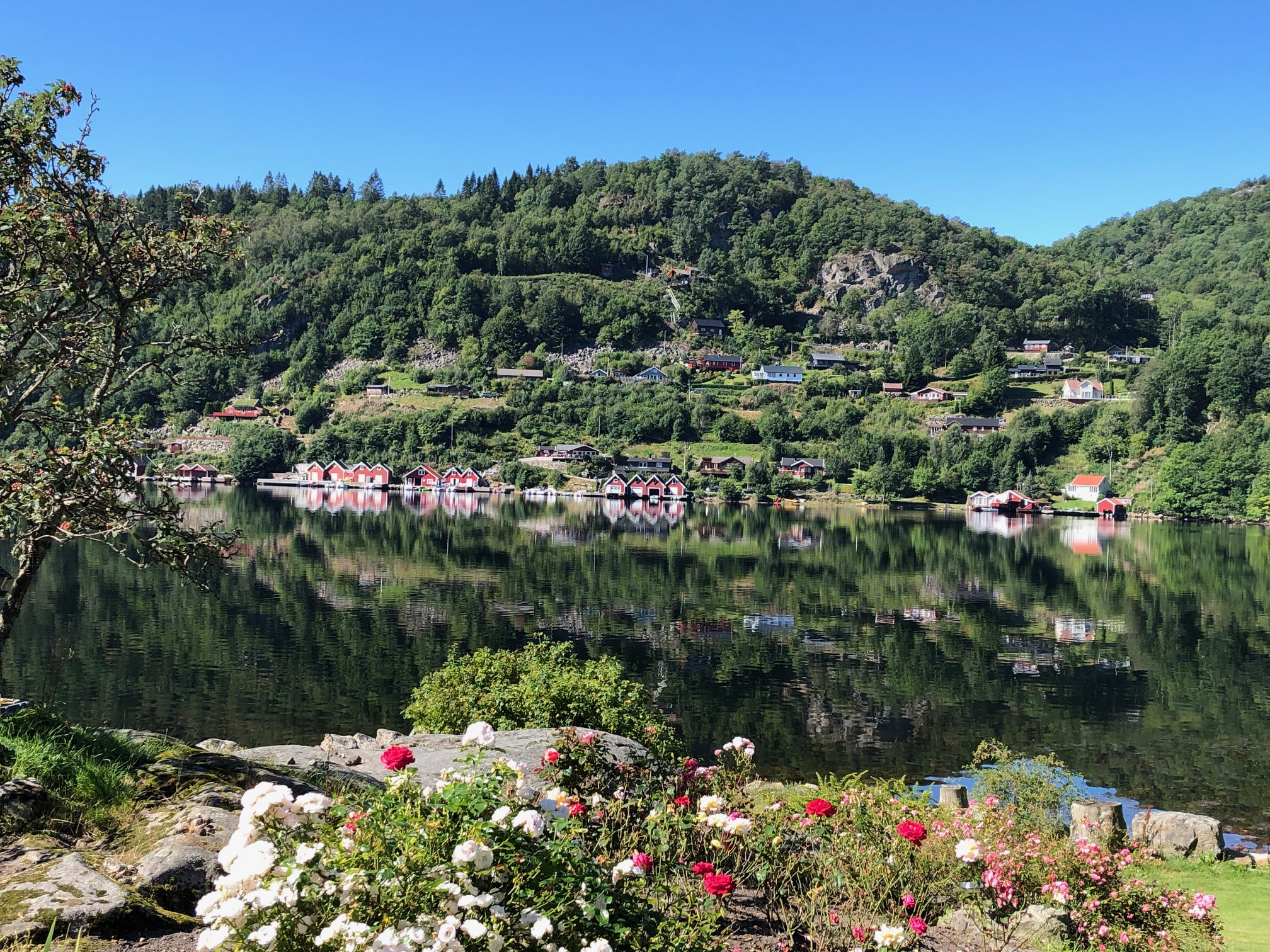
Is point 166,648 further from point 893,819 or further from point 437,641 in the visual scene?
point 893,819

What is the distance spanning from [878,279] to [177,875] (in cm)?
19695

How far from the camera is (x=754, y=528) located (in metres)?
70.1

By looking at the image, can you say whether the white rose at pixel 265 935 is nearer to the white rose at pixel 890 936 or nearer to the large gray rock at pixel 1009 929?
the white rose at pixel 890 936

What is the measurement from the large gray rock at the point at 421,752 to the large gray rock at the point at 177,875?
2.52 metres

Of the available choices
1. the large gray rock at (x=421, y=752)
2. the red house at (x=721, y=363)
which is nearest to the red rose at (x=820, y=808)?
the large gray rock at (x=421, y=752)

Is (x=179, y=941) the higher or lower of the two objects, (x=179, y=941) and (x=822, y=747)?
the higher

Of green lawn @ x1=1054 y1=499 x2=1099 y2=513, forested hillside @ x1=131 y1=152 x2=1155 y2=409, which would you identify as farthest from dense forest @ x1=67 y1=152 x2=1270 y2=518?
green lawn @ x1=1054 y1=499 x2=1099 y2=513

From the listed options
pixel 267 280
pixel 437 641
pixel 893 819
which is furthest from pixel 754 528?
pixel 267 280

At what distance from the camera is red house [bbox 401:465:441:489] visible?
112 metres

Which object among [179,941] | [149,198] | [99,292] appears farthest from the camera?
[149,198]

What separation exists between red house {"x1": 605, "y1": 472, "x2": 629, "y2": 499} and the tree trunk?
97264mm

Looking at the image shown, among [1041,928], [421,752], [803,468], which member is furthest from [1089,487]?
[1041,928]

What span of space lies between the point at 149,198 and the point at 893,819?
7295 inches

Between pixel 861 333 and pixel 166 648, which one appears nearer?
pixel 166 648
